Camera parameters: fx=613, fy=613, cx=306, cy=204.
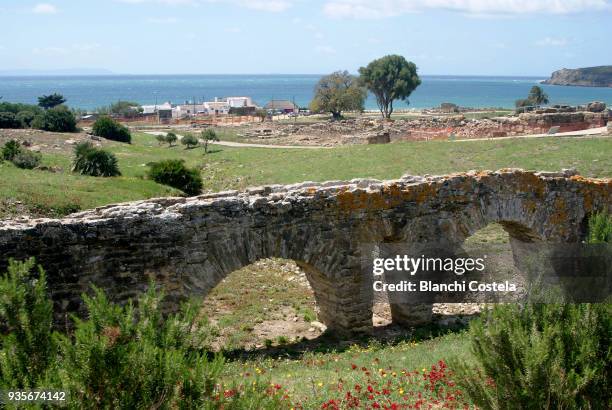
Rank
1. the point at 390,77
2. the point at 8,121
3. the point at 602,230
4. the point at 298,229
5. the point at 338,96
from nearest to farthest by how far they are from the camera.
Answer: the point at 602,230 < the point at 298,229 < the point at 8,121 < the point at 390,77 < the point at 338,96

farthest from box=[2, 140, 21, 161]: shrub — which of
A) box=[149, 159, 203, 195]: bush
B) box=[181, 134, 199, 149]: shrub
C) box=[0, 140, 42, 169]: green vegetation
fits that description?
box=[181, 134, 199, 149]: shrub

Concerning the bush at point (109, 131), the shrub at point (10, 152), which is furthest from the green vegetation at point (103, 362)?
the bush at point (109, 131)

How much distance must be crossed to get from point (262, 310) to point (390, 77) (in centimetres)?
5351

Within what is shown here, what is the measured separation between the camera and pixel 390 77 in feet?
208

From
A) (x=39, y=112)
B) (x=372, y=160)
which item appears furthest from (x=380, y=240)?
(x=39, y=112)

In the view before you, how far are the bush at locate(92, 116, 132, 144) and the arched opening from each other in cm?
2396

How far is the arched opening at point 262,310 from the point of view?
11.6m

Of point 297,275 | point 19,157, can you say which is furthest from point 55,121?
point 297,275

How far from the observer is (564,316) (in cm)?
588

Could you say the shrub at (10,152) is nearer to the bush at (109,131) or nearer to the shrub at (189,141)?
the bush at (109,131)

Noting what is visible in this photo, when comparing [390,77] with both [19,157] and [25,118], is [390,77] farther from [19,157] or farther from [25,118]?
[19,157]

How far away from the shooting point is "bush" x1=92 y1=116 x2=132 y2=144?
36.8 m

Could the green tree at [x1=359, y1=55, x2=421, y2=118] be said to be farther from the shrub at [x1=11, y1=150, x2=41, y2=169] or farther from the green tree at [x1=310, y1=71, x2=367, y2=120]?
the shrub at [x1=11, y1=150, x2=41, y2=169]

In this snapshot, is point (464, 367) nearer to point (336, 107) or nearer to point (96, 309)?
point (96, 309)
